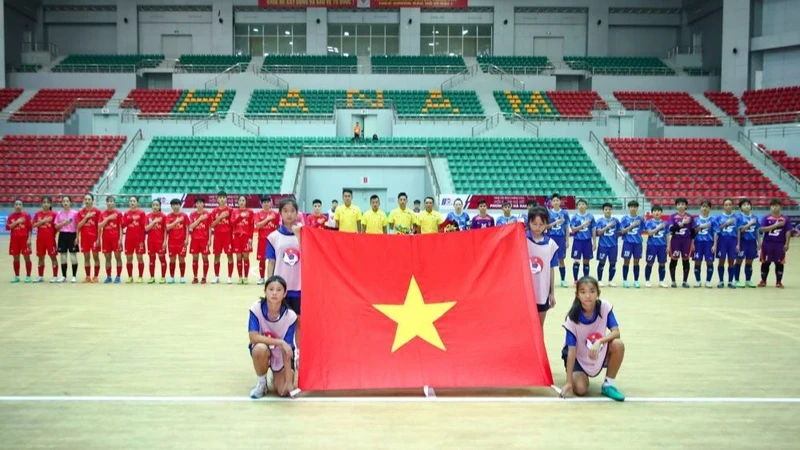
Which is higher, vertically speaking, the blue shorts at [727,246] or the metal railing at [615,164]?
the metal railing at [615,164]

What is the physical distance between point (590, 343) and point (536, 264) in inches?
56.1

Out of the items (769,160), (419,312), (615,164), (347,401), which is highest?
(769,160)

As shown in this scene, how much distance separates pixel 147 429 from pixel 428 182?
25.3m

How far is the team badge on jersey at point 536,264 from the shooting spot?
793cm

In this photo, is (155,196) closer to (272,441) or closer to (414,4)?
(414,4)

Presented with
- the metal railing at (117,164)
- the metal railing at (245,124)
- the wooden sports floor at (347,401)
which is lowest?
the wooden sports floor at (347,401)

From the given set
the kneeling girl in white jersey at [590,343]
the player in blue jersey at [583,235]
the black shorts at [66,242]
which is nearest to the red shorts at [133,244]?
the black shorts at [66,242]

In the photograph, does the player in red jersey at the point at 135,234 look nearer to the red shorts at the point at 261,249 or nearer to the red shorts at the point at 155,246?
the red shorts at the point at 155,246

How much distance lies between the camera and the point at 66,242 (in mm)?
15648

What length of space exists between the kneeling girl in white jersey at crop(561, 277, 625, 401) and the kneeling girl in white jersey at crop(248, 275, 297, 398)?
2555mm

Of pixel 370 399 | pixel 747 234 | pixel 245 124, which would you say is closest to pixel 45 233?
pixel 370 399

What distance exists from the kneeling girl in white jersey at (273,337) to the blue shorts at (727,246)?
39.0 feet

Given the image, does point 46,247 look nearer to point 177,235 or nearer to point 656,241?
point 177,235

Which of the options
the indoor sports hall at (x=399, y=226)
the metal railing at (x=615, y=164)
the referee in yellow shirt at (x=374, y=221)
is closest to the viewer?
the indoor sports hall at (x=399, y=226)
